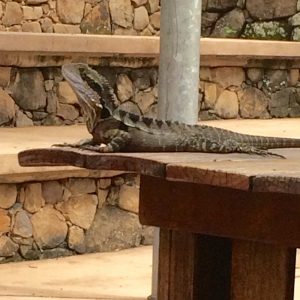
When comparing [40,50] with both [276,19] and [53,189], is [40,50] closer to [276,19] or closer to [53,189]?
[53,189]

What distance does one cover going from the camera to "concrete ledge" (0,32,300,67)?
432 centimetres

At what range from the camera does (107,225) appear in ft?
13.9

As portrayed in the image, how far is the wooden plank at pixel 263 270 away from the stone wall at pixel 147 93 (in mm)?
2618

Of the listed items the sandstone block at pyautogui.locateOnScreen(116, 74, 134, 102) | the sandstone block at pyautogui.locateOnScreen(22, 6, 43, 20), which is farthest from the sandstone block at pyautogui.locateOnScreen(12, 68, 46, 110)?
the sandstone block at pyautogui.locateOnScreen(22, 6, 43, 20)

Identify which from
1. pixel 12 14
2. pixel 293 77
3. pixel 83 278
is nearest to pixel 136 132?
pixel 83 278

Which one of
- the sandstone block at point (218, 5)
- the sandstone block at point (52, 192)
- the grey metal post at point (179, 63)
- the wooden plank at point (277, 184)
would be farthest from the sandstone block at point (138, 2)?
the wooden plank at point (277, 184)

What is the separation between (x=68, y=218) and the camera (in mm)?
4105

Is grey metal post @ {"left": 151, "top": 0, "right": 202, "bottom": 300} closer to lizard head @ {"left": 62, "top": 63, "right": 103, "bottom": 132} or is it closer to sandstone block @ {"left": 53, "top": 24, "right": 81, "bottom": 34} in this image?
lizard head @ {"left": 62, "top": 63, "right": 103, "bottom": 132}

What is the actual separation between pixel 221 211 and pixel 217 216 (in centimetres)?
1

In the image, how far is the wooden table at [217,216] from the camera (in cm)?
184

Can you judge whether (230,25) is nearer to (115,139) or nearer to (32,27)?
(32,27)

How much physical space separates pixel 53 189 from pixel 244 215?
7.01 ft

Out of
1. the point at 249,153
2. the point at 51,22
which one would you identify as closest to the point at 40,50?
the point at 51,22

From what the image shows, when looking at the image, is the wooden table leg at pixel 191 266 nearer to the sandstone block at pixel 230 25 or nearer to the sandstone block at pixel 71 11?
the sandstone block at pixel 71 11
